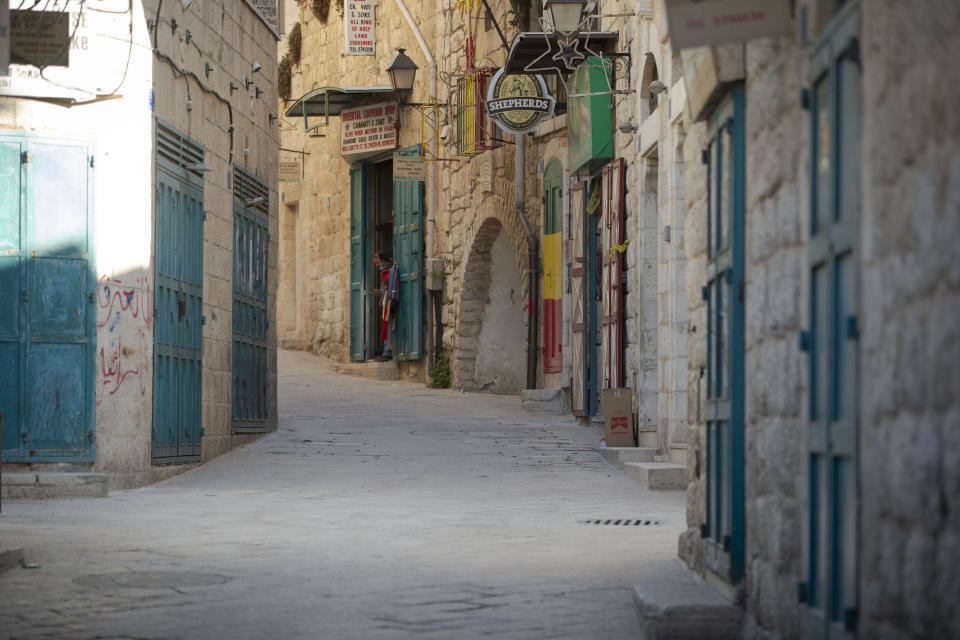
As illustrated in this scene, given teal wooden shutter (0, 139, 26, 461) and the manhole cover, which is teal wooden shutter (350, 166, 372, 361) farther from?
the manhole cover

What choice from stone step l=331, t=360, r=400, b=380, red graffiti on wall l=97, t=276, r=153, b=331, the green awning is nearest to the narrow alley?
red graffiti on wall l=97, t=276, r=153, b=331

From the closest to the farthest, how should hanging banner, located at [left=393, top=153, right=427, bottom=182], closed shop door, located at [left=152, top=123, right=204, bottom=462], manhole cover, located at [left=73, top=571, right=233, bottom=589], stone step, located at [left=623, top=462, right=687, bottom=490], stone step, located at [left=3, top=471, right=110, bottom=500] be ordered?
1. manhole cover, located at [left=73, top=571, right=233, bottom=589]
2. stone step, located at [left=3, top=471, right=110, bottom=500]
3. stone step, located at [left=623, top=462, right=687, bottom=490]
4. closed shop door, located at [left=152, top=123, right=204, bottom=462]
5. hanging banner, located at [left=393, top=153, right=427, bottom=182]

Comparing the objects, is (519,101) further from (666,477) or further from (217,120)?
(666,477)

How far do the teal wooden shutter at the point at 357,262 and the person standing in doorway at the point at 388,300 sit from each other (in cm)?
51

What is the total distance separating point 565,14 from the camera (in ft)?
47.2

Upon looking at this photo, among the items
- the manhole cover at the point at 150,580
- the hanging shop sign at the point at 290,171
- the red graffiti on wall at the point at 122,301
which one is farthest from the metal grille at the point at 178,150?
the hanging shop sign at the point at 290,171

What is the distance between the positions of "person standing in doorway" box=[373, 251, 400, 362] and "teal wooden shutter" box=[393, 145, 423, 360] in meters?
0.10

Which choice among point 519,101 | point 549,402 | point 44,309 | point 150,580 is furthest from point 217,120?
point 150,580

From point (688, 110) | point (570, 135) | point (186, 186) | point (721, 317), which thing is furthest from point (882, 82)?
point (570, 135)

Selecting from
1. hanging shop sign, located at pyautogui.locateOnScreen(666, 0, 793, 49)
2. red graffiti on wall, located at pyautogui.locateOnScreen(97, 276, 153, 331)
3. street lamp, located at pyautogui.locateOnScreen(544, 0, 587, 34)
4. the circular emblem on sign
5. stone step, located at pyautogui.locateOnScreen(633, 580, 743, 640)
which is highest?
street lamp, located at pyautogui.locateOnScreen(544, 0, 587, 34)

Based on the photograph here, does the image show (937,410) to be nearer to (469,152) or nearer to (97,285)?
(97,285)

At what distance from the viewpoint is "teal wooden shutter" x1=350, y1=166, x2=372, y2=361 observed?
24.3 metres

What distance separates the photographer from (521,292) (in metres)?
21.9

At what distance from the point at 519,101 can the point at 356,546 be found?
9997mm
